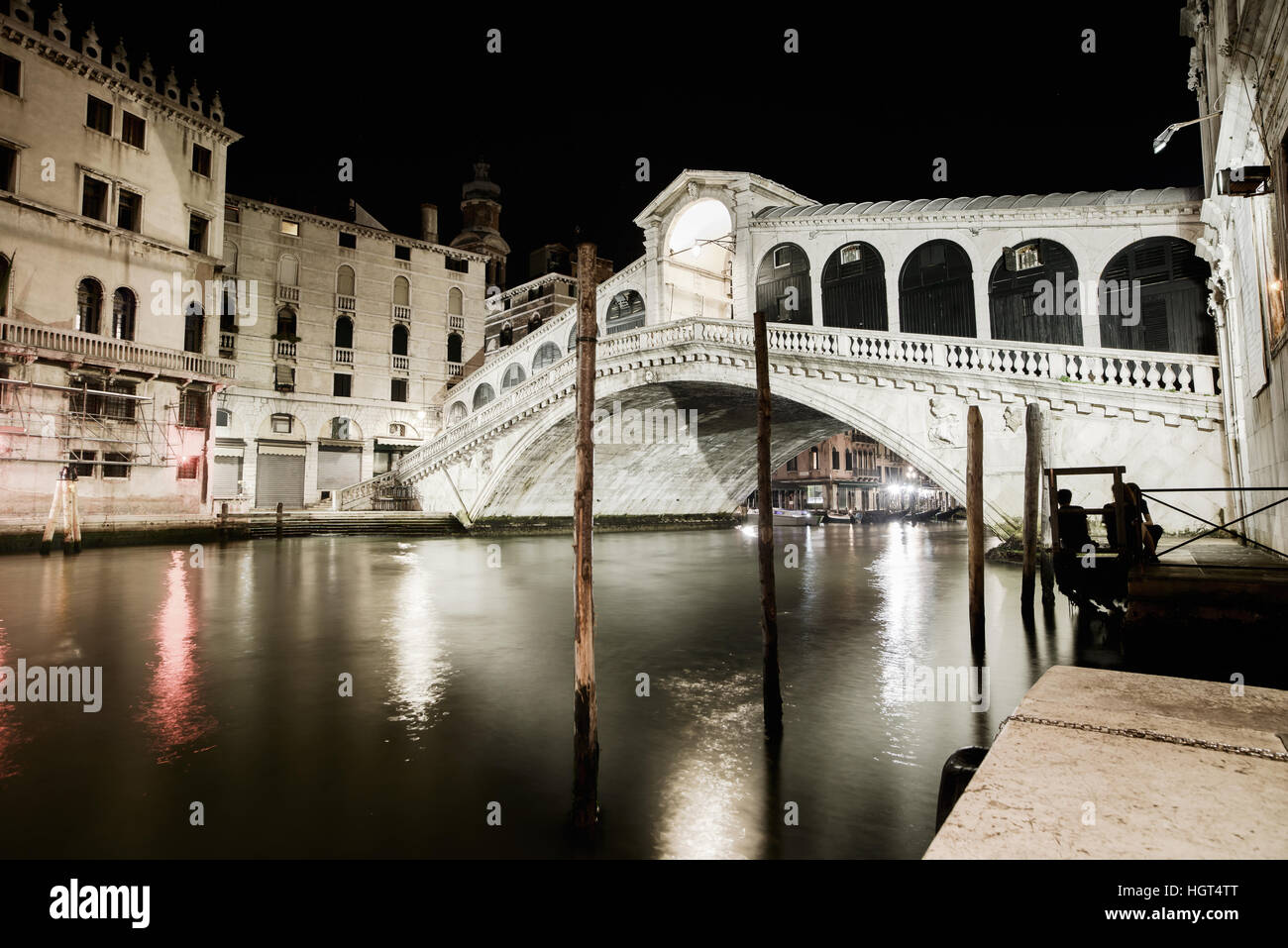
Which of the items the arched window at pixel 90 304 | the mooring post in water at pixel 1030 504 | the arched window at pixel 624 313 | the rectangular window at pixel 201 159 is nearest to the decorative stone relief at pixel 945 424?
the mooring post in water at pixel 1030 504

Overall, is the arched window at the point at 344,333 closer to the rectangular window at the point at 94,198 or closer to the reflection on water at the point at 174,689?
the rectangular window at the point at 94,198

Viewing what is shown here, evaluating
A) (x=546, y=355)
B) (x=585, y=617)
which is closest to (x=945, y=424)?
(x=585, y=617)

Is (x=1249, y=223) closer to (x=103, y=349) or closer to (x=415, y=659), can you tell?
(x=415, y=659)

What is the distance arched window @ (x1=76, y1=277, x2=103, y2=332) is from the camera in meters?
19.8

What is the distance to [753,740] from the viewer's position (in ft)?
15.9

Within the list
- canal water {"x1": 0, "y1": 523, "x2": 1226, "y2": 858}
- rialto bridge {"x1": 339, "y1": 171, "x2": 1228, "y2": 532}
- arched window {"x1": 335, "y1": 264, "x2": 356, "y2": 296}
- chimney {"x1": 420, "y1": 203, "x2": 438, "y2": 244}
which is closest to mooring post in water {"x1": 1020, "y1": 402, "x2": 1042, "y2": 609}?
canal water {"x1": 0, "y1": 523, "x2": 1226, "y2": 858}

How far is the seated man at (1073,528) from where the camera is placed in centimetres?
841

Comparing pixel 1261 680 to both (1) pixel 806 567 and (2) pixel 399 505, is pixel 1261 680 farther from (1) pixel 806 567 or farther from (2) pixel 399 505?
(2) pixel 399 505

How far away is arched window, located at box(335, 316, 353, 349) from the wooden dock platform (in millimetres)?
32141

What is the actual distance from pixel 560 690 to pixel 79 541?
1742 centimetres

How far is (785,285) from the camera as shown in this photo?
19.2 metres

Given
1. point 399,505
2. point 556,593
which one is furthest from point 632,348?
point 399,505

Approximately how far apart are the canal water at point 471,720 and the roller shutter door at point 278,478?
55.0 feet
